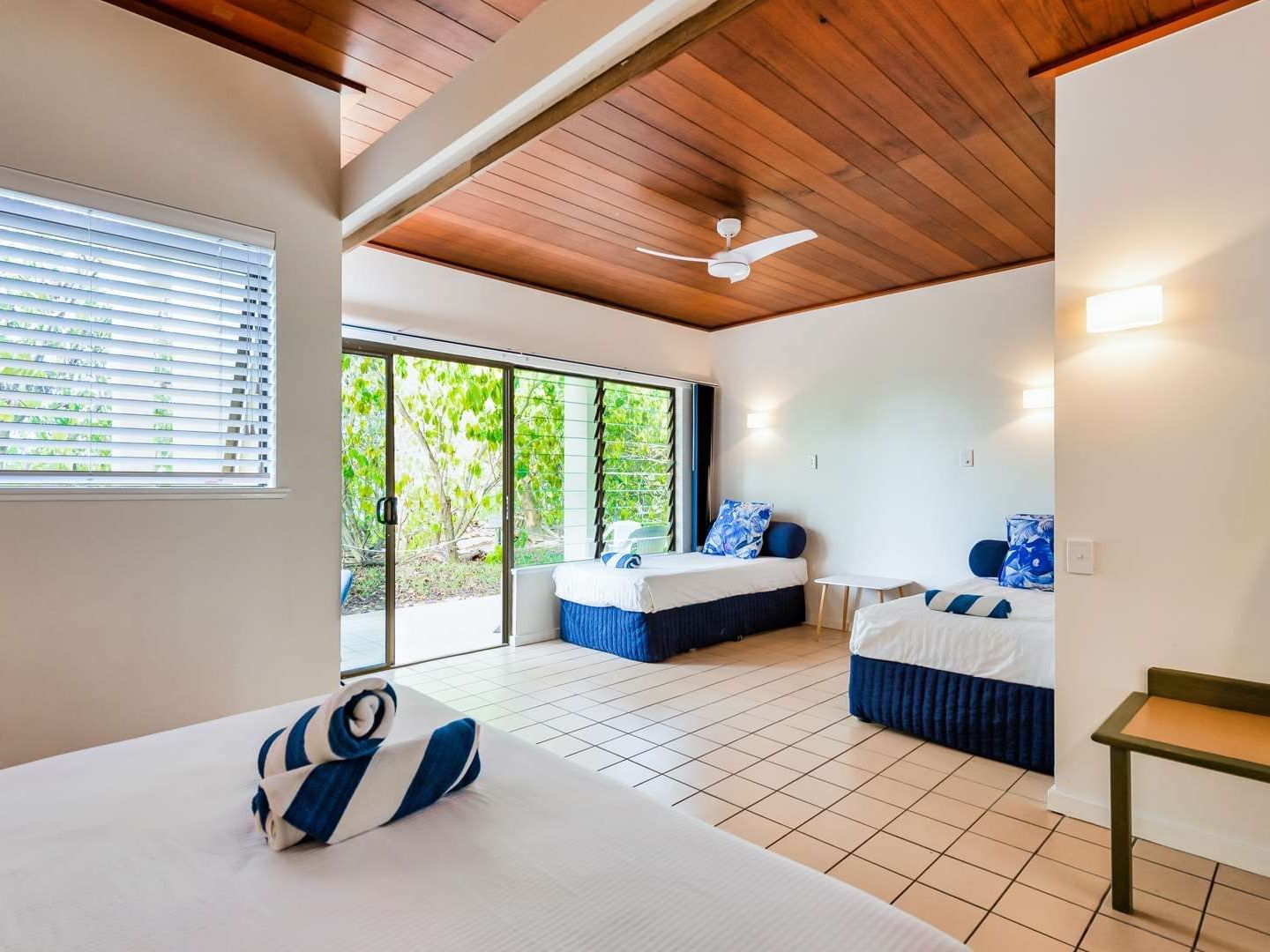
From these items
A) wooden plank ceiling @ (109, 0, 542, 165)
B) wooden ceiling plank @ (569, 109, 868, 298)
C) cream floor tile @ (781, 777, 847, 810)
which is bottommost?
cream floor tile @ (781, 777, 847, 810)

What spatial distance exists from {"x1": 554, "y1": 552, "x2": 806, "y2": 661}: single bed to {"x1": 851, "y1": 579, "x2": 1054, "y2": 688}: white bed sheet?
1523 mm

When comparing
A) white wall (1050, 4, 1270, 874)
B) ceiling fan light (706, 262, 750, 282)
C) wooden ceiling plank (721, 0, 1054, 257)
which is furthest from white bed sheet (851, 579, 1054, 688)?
wooden ceiling plank (721, 0, 1054, 257)

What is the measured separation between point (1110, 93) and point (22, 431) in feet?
12.8

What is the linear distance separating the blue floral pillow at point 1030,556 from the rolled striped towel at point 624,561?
2.51 meters

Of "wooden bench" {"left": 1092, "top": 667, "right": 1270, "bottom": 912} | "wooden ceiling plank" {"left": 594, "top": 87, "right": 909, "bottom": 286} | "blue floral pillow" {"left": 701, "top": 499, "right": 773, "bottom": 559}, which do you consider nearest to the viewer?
"wooden bench" {"left": 1092, "top": 667, "right": 1270, "bottom": 912}

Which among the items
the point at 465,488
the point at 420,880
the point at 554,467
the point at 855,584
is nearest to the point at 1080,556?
the point at 420,880

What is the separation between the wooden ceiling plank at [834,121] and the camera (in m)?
2.49

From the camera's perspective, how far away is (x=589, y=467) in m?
5.99

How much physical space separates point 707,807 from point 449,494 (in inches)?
136

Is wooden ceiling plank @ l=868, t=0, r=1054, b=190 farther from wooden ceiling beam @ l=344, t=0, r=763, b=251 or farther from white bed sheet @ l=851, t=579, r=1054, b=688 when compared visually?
white bed sheet @ l=851, t=579, r=1054, b=688

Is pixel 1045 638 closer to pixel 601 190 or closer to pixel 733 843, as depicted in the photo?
pixel 733 843

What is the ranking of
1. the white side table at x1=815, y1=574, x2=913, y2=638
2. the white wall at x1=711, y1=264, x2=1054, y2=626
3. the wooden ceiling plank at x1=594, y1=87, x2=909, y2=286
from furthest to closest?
1. the white side table at x1=815, y1=574, x2=913, y2=638
2. the white wall at x1=711, y1=264, x2=1054, y2=626
3. the wooden ceiling plank at x1=594, y1=87, x2=909, y2=286

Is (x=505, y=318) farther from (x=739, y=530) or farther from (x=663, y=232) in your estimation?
(x=739, y=530)

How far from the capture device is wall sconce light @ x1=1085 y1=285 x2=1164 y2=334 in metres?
2.33
